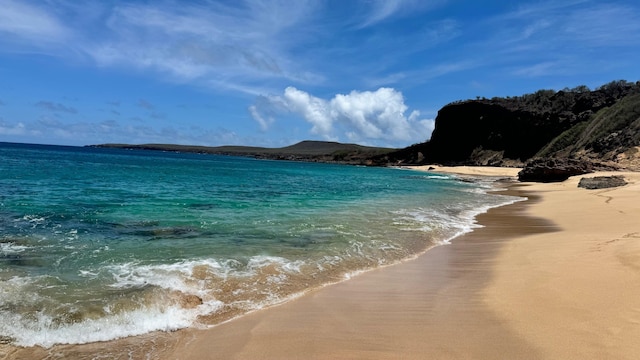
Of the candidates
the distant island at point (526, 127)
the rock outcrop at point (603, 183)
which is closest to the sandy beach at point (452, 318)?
the rock outcrop at point (603, 183)

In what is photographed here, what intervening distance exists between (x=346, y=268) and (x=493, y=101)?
101718 mm

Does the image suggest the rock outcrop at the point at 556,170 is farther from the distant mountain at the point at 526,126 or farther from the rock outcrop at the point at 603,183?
the distant mountain at the point at 526,126

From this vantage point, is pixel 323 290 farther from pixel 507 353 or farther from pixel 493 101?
pixel 493 101

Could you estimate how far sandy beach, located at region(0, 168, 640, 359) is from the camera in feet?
13.7

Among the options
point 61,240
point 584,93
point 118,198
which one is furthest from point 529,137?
point 61,240

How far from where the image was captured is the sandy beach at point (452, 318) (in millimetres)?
4164

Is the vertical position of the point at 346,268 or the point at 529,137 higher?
the point at 529,137

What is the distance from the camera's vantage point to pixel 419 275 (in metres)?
7.51

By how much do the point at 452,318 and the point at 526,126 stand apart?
92.8 meters

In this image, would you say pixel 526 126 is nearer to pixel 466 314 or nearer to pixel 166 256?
pixel 166 256

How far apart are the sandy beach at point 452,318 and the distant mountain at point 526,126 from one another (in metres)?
54.9

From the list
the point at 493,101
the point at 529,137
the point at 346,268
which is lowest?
the point at 346,268

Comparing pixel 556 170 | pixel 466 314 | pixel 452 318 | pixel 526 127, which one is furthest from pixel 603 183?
pixel 526 127

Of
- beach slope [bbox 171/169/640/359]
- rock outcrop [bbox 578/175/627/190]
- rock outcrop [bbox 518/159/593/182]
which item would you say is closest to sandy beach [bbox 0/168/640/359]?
beach slope [bbox 171/169/640/359]
